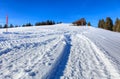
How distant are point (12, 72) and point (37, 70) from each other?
2.30ft

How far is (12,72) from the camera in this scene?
4445mm

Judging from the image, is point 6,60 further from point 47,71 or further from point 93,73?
point 93,73

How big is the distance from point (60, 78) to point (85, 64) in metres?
1.79

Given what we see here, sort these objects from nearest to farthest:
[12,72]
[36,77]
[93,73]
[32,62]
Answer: [36,77] < [12,72] < [93,73] < [32,62]

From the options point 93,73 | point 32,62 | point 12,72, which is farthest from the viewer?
point 32,62

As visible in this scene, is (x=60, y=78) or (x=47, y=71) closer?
(x=60, y=78)

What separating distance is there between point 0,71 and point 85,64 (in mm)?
2888

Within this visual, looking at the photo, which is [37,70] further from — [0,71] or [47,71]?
[0,71]

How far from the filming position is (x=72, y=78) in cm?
437

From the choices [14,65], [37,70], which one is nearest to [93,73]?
[37,70]

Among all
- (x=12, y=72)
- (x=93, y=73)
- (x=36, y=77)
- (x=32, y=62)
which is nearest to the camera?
(x=36, y=77)

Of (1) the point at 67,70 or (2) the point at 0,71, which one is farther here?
(1) the point at 67,70

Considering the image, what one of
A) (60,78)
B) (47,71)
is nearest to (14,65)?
(47,71)

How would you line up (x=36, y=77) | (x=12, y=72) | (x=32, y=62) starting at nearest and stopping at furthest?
(x=36, y=77) → (x=12, y=72) → (x=32, y=62)
